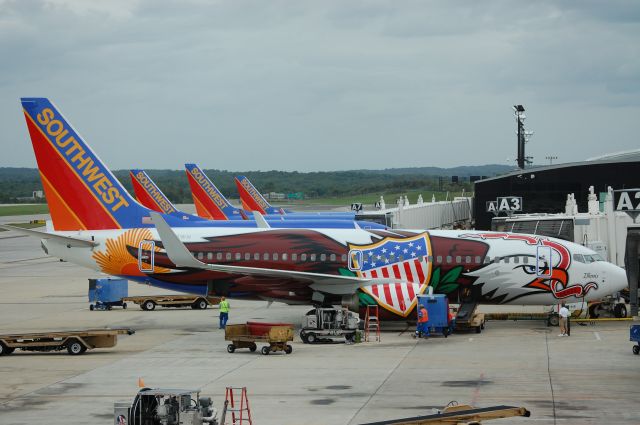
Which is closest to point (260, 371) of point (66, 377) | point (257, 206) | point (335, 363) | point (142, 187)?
point (335, 363)

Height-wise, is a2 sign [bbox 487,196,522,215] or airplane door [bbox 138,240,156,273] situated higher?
a2 sign [bbox 487,196,522,215]

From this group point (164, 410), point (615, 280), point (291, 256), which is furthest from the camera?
point (291, 256)

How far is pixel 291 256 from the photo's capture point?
42000 millimetres

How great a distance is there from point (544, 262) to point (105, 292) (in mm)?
23585

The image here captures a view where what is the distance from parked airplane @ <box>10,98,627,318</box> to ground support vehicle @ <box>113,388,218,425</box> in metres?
17.2

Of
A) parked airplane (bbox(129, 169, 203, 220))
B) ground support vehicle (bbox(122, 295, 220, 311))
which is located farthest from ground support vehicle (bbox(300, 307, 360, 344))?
parked airplane (bbox(129, 169, 203, 220))

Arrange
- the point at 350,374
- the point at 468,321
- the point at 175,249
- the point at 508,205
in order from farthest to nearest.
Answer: the point at 508,205 < the point at 468,321 < the point at 175,249 < the point at 350,374

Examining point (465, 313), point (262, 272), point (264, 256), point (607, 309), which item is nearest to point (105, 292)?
point (264, 256)

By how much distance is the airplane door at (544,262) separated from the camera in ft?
134

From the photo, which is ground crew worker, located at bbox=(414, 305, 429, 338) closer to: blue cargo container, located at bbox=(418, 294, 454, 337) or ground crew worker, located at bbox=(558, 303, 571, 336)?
blue cargo container, located at bbox=(418, 294, 454, 337)

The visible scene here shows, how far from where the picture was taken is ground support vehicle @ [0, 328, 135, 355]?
116 feet

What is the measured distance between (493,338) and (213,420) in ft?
63.1

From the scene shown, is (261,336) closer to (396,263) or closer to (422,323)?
(422,323)

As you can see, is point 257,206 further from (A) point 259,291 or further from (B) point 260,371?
(B) point 260,371
